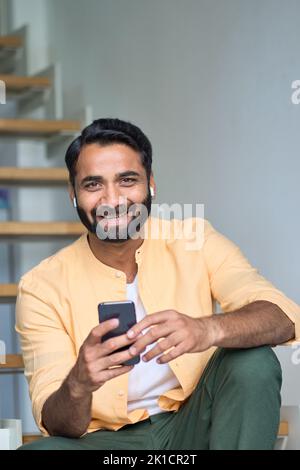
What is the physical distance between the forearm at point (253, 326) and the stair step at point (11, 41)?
233 cm

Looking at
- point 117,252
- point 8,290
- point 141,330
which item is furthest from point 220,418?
point 8,290

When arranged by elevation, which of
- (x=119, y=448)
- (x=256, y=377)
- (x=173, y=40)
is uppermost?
(x=173, y=40)

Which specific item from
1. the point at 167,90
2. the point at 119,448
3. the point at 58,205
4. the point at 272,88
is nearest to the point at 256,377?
the point at 119,448

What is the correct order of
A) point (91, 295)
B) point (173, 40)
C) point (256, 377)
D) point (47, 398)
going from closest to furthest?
point (256, 377)
point (47, 398)
point (91, 295)
point (173, 40)

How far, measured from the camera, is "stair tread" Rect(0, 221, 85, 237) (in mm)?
2838

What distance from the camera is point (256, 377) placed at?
1471 mm

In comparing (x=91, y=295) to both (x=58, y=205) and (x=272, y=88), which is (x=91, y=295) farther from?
(x=58, y=205)

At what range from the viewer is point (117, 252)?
1.82 meters

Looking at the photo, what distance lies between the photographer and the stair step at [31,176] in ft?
9.71

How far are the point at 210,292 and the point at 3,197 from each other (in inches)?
77.4

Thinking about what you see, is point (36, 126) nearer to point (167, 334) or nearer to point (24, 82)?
point (24, 82)

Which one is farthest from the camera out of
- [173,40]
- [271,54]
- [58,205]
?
[58,205]

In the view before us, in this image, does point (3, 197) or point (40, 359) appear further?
point (3, 197)

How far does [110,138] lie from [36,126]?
1379 millimetres
